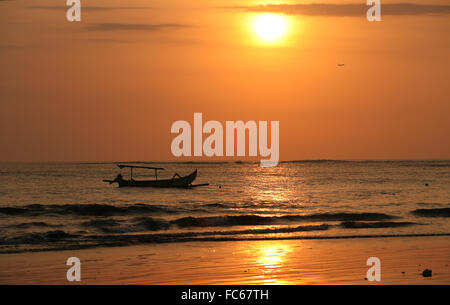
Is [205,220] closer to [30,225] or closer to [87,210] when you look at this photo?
[30,225]

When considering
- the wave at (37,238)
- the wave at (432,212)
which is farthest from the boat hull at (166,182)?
the wave at (37,238)

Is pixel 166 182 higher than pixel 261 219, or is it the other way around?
pixel 166 182

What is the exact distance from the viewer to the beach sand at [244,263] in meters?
15.3

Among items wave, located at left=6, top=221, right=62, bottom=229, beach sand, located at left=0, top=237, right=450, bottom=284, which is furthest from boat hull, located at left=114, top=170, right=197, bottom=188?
beach sand, located at left=0, top=237, right=450, bottom=284

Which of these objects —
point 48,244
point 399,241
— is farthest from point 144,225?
point 399,241

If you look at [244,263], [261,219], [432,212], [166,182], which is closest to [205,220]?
[261,219]

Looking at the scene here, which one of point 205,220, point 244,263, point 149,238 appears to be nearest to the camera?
point 244,263

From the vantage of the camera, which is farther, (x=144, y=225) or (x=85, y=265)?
(x=144, y=225)

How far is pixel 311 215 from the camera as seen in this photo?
1411 inches

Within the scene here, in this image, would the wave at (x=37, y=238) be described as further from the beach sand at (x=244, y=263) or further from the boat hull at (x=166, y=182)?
the boat hull at (x=166, y=182)

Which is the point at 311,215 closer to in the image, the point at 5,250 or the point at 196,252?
the point at 196,252

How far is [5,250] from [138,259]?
517 centimetres

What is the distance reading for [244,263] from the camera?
17625 millimetres
